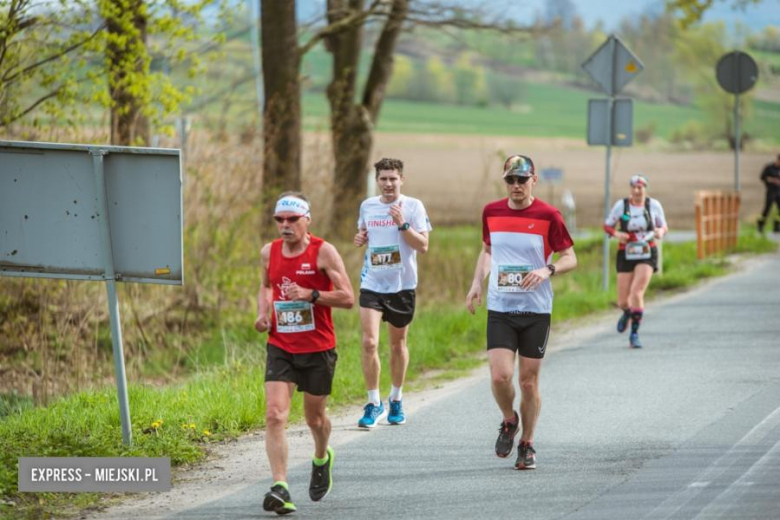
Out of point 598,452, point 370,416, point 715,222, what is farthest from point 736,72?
point 598,452

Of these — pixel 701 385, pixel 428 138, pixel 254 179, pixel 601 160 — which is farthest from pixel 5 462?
pixel 428 138

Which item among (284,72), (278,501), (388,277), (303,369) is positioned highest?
(284,72)

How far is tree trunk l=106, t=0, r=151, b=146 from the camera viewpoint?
14.2 m

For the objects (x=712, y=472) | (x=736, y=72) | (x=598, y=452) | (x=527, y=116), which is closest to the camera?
(x=712, y=472)

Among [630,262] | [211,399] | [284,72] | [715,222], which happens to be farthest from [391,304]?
[715,222]

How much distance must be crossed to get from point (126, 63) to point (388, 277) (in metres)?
5.37

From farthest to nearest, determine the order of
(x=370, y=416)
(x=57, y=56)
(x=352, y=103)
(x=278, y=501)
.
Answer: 1. (x=352, y=103)
2. (x=57, y=56)
3. (x=370, y=416)
4. (x=278, y=501)

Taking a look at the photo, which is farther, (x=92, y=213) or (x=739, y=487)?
(x=92, y=213)

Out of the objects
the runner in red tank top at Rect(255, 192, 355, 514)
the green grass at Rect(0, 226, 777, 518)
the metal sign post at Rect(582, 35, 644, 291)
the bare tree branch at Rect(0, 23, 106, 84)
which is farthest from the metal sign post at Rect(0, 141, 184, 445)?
the metal sign post at Rect(582, 35, 644, 291)

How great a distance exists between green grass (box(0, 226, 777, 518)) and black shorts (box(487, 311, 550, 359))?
2222 millimetres

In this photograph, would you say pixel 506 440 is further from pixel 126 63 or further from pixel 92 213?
pixel 126 63

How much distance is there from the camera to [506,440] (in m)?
9.02

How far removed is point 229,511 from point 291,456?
1.64 m

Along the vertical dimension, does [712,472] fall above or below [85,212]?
below
